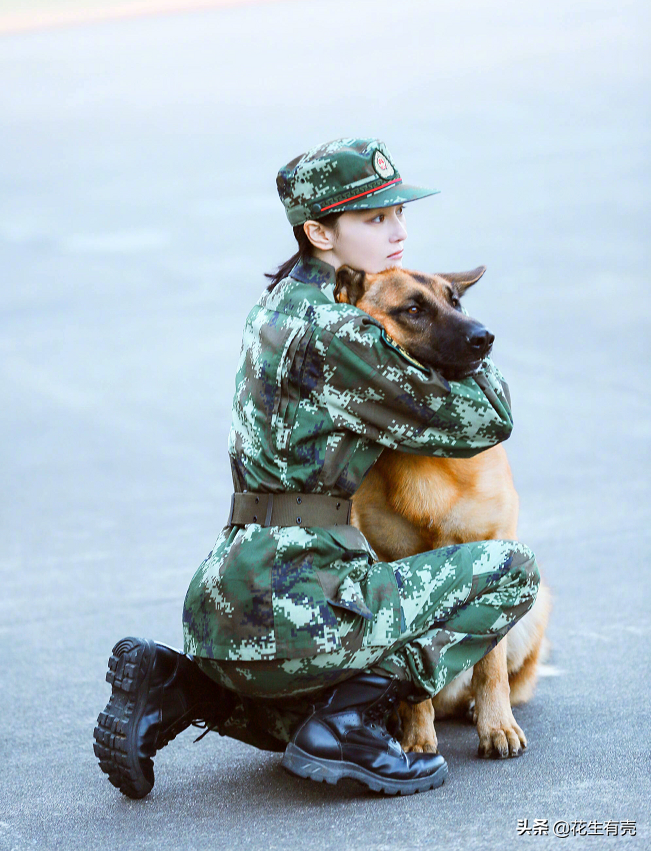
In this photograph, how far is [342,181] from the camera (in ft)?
8.74

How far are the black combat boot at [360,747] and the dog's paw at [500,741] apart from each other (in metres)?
0.25

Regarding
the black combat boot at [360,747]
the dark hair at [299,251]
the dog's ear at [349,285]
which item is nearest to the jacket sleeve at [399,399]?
the dog's ear at [349,285]

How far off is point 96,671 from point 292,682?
6.52ft

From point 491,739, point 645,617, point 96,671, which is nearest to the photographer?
point 491,739

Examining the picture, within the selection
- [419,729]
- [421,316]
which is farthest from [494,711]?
[421,316]

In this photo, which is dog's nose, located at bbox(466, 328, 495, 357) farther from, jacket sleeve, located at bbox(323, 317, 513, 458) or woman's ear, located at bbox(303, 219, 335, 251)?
woman's ear, located at bbox(303, 219, 335, 251)

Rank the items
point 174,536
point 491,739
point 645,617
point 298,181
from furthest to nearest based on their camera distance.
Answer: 1. point 174,536
2. point 645,617
3. point 491,739
4. point 298,181

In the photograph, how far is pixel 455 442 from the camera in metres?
2.65

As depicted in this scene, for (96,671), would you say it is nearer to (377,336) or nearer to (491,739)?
(491,739)

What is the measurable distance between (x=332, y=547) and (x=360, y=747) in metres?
0.51

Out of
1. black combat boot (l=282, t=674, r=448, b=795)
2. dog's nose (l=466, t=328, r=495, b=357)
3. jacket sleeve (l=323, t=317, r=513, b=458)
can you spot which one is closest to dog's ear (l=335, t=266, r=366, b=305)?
jacket sleeve (l=323, t=317, r=513, b=458)

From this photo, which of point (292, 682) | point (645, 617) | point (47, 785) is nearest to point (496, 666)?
point (292, 682)

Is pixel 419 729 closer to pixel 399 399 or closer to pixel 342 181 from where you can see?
pixel 399 399

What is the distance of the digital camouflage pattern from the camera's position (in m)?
2.50
